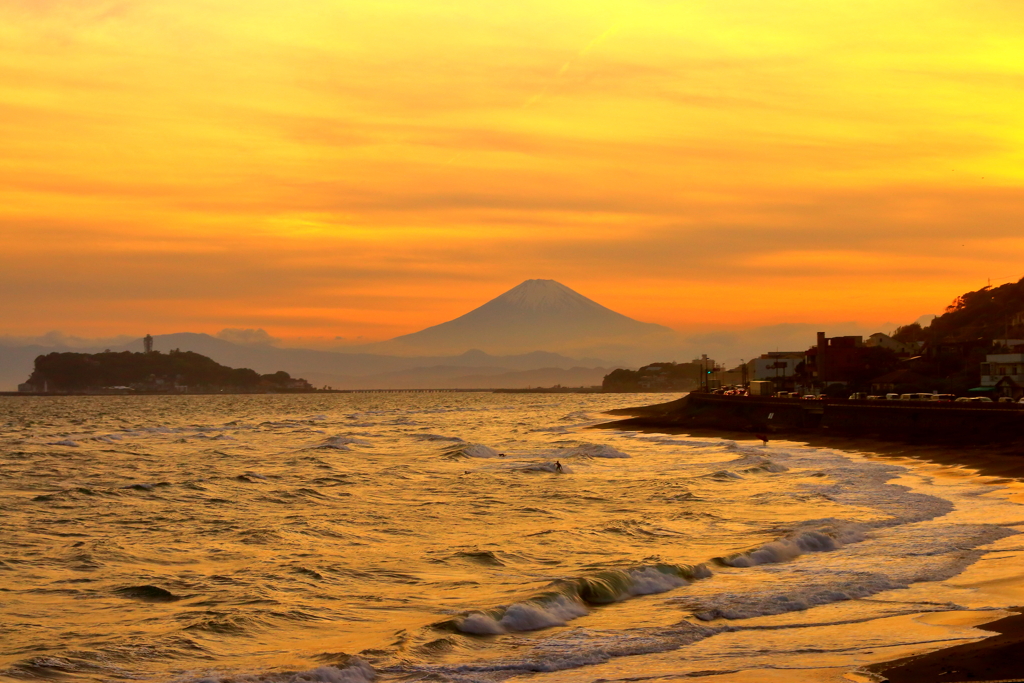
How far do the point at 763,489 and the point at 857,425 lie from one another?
131ft

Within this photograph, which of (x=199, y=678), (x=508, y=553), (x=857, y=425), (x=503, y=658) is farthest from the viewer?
(x=857, y=425)

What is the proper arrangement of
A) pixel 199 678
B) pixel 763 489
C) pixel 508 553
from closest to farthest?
1. pixel 199 678
2. pixel 508 553
3. pixel 763 489

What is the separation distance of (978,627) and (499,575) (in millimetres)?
9617

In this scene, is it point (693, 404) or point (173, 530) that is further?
point (693, 404)

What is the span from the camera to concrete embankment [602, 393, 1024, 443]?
187ft

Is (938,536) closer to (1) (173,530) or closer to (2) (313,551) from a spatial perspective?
(2) (313,551)

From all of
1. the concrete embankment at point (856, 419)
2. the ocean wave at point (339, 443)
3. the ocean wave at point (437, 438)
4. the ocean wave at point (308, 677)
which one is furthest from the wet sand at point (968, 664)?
the ocean wave at point (437, 438)

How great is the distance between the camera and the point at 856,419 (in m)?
75.1

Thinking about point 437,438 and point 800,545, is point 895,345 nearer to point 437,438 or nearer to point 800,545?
point 437,438

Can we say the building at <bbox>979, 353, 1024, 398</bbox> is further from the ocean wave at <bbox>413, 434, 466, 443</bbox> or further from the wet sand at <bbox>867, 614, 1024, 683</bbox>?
the wet sand at <bbox>867, 614, 1024, 683</bbox>

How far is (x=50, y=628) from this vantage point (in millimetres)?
16406

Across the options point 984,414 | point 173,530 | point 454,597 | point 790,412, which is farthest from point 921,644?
point 790,412

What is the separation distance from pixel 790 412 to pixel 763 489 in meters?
54.5

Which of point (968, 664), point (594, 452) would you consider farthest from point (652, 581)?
point (594, 452)
